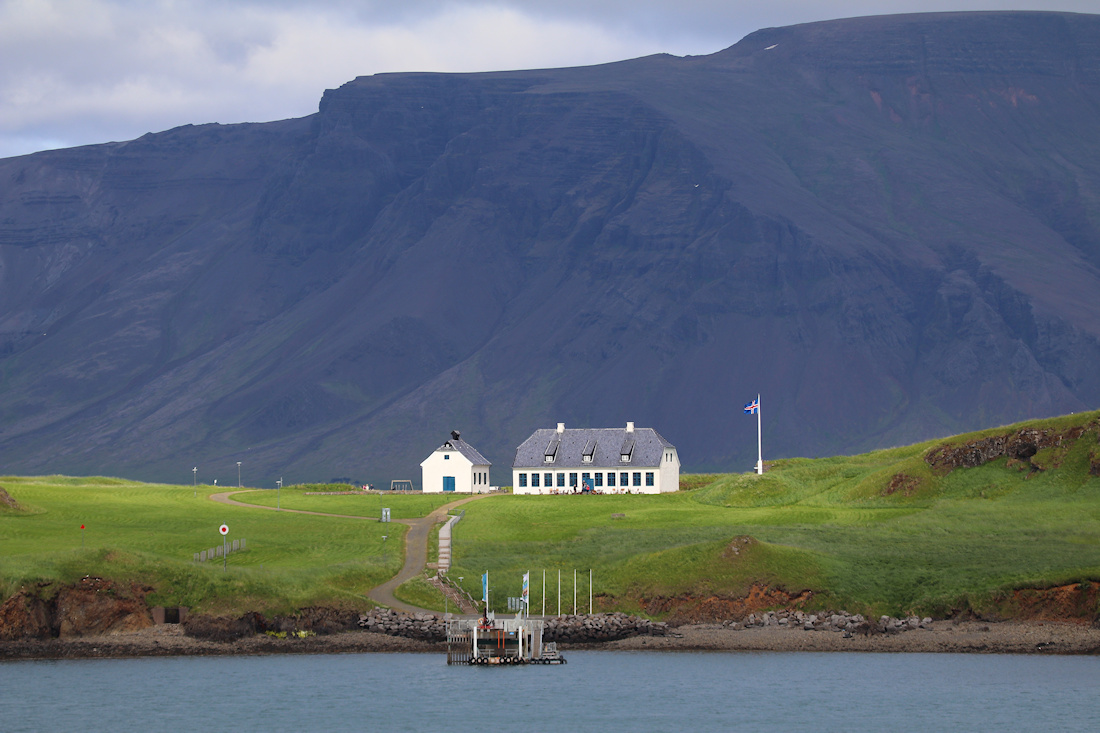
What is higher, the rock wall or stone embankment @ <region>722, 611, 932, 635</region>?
the rock wall

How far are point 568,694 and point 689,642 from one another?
10739mm

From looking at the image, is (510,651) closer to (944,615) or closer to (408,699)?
(408,699)

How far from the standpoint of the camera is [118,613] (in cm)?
8281

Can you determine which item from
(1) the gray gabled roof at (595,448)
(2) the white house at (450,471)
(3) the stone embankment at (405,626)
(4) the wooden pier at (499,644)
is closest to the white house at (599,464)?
(1) the gray gabled roof at (595,448)

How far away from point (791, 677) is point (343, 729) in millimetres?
22516

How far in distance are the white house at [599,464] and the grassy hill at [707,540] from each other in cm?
1631

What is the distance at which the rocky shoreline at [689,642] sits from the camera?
79875 mm

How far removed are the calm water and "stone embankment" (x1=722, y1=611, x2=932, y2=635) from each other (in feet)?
7.05

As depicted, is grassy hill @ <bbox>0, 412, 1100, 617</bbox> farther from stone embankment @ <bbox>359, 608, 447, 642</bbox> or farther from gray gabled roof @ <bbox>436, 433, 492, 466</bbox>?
gray gabled roof @ <bbox>436, 433, 492, 466</bbox>

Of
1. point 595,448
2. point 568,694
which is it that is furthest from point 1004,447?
point 568,694

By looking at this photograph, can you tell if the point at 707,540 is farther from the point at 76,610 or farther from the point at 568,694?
the point at 76,610

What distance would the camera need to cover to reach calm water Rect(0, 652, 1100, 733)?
6756 cm

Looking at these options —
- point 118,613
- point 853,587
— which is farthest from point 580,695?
point 118,613

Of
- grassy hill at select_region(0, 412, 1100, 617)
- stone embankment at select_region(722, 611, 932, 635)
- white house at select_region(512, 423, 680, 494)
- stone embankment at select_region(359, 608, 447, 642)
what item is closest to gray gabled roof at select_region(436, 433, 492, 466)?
white house at select_region(512, 423, 680, 494)
